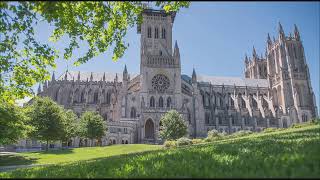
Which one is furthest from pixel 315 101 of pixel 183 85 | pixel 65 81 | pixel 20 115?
pixel 20 115

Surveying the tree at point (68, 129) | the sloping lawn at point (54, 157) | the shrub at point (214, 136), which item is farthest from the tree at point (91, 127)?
the shrub at point (214, 136)

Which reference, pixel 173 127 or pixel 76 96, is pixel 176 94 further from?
pixel 76 96

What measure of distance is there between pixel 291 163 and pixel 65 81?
7514cm

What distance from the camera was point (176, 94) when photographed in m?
64.4

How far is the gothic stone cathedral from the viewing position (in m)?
61.8

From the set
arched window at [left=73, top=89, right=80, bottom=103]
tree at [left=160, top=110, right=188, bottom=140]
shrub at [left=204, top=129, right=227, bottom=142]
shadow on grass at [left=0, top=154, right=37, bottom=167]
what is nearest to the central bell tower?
tree at [left=160, top=110, right=188, bottom=140]

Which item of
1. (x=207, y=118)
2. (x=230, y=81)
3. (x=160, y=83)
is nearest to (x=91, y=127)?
(x=160, y=83)

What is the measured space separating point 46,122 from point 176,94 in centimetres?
3129

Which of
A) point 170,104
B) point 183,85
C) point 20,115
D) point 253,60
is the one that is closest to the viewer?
point 20,115

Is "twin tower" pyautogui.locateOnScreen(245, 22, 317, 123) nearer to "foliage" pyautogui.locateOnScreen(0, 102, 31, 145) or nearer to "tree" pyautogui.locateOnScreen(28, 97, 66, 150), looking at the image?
"tree" pyautogui.locateOnScreen(28, 97, 66, 150)

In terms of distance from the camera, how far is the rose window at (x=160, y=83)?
65.3m

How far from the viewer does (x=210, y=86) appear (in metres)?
83.9

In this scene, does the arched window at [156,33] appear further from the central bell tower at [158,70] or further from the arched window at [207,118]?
the arched window at [207,118]

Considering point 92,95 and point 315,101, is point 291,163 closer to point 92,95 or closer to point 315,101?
point 92,95
